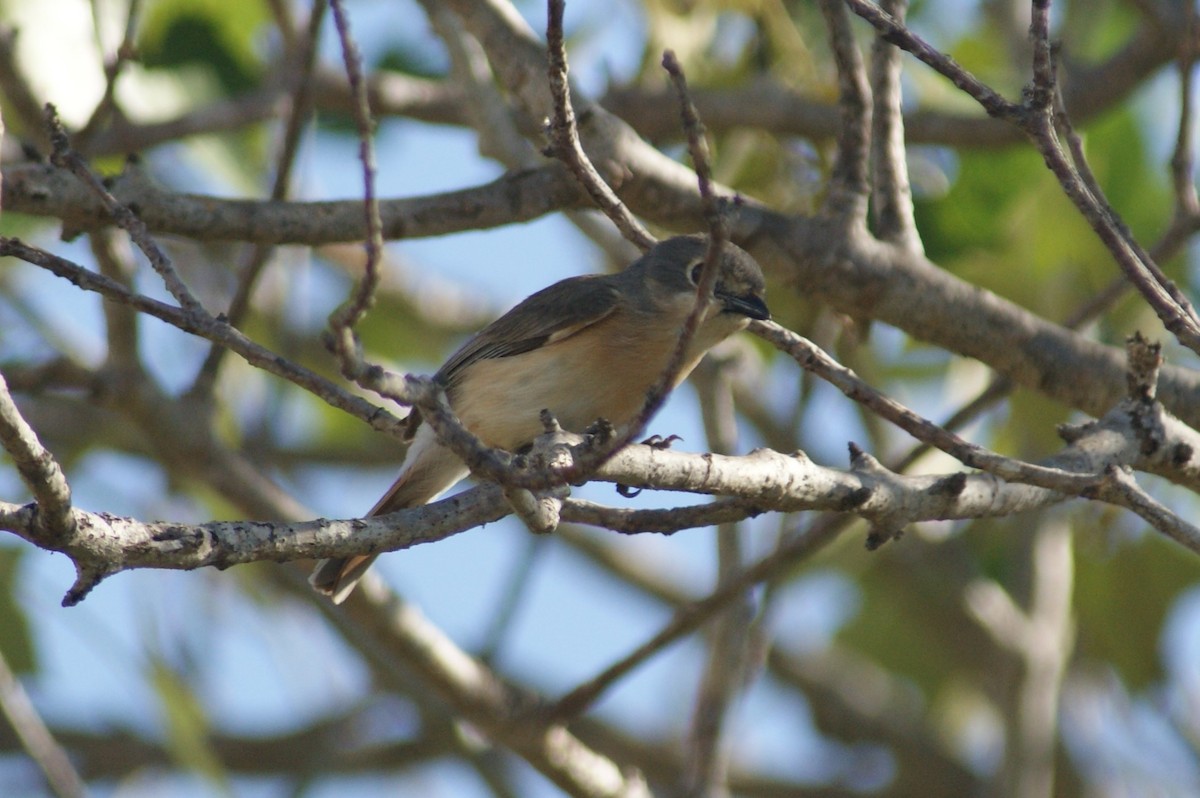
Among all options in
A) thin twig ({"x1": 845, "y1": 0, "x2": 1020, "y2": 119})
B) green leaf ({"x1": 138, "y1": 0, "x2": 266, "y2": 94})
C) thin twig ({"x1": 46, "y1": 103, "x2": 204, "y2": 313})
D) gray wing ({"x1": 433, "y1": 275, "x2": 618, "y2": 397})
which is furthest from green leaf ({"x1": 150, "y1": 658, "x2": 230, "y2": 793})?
thin twig ({"x1": 845, "y1": 0, "x2": 1020, "y2": 119})

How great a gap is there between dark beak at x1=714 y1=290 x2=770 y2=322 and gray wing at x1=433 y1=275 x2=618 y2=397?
0.75 m

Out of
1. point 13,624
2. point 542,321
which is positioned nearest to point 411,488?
point 542,321

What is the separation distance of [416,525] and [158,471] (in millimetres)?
5773

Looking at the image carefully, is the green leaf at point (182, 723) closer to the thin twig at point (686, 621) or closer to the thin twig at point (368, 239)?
the thin twig at point (686, 621)

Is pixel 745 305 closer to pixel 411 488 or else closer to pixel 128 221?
pixel 411 488

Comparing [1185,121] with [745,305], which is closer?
[1185,121]

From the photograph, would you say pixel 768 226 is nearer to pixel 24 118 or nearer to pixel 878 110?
pixel 878 110

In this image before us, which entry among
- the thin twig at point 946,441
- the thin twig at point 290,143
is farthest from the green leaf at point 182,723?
the thin twig at point 946,441

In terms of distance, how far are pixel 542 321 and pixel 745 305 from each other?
1.02m

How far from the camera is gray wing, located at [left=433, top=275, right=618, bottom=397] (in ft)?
16.8

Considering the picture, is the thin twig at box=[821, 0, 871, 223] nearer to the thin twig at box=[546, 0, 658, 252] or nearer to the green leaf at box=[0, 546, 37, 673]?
the thin twig at box=[546, 0, 658, 252]

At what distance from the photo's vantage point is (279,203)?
411cm

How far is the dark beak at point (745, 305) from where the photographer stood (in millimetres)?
4383

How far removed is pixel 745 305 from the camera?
439cm
